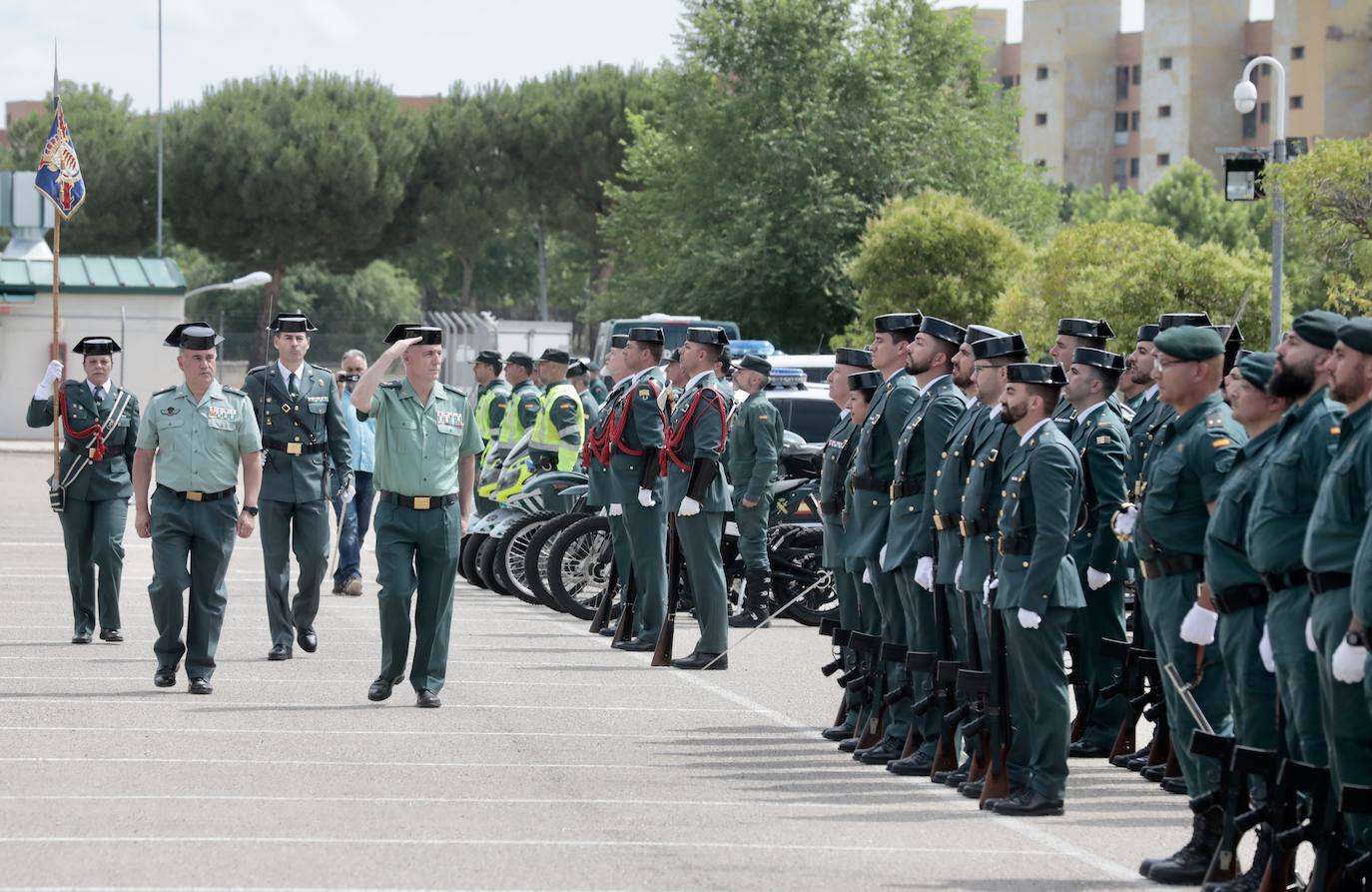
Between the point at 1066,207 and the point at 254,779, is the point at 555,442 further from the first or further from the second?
the point at 1066,207

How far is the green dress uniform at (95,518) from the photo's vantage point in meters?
13.8

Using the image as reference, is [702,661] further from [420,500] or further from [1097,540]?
[1097,540]

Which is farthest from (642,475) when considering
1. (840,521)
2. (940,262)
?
(940,262)

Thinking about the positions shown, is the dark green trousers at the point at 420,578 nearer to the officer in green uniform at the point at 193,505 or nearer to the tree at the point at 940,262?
the officer in green uniform at the point at 193,505

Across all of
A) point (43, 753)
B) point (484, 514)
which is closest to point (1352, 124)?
point (484, 514)

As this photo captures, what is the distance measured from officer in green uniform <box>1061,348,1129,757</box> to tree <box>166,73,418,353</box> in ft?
180

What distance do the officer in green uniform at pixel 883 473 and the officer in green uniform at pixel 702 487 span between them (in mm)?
2545

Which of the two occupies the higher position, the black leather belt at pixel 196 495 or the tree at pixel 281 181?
the tree at pixel 281 181

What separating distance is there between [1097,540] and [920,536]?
3.78 feet

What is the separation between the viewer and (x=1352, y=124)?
96.4 m

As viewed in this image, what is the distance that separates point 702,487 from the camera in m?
13.2

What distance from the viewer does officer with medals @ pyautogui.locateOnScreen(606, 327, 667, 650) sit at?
14.1 meters

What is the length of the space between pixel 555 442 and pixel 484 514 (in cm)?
99

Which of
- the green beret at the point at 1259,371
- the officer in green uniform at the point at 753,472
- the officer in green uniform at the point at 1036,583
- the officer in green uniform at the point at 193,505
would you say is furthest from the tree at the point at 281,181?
the green beret at the point at 1259,371
